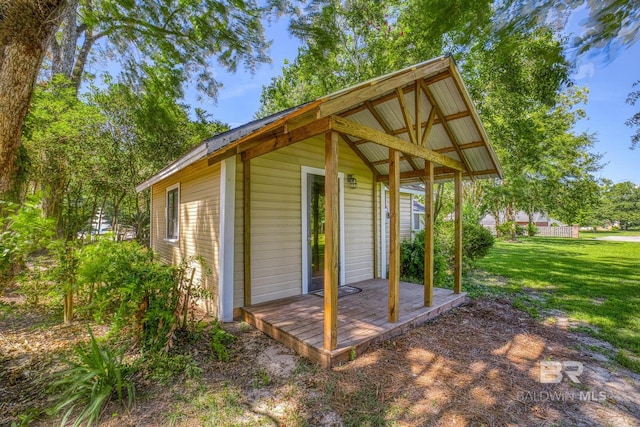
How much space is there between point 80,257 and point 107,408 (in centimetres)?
203

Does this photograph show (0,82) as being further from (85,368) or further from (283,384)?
(283,384)

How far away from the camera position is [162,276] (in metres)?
3.22

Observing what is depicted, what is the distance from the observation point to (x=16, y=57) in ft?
10.4

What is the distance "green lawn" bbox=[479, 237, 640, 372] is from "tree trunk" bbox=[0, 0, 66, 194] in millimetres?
7436

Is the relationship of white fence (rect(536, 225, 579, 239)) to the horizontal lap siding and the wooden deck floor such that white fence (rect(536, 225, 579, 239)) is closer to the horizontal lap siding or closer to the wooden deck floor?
the horizontal lap siding

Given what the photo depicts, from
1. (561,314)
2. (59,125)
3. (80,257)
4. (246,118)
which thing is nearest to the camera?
(80,257)

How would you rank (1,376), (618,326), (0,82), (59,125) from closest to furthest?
(1,376), (0,82), (618,326), (59,125)

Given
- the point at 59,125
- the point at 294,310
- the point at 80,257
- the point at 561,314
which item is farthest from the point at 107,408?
the point at 59,125

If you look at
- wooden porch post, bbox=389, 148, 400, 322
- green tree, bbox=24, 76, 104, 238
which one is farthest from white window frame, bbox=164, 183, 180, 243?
wooden porch post, bbox=389, 148, 400, 322

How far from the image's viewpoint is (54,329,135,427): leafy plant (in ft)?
7.11

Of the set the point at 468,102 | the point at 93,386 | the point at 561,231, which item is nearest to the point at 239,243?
the point at 93,386

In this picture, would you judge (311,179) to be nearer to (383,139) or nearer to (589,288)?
(383,139)

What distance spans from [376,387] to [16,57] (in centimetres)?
536

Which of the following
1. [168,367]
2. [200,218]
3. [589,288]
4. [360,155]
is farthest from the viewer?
[589,288]
